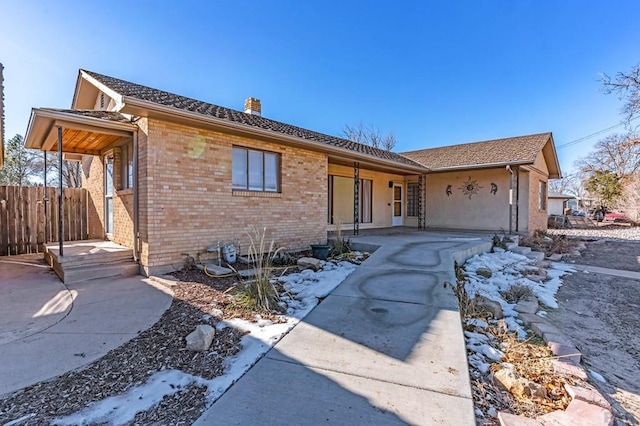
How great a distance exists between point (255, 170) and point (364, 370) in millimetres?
6324

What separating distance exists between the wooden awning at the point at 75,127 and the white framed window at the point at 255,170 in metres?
2.30

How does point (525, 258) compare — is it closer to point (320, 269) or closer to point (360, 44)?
point (320, 269)

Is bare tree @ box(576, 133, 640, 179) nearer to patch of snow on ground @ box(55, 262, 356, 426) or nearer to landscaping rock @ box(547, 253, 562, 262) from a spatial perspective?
landscaping rock @ box(547, 253, 562, 262)

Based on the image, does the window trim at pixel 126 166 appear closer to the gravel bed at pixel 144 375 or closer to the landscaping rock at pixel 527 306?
the gravel bed at pixel 144 375

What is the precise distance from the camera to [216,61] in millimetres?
11484

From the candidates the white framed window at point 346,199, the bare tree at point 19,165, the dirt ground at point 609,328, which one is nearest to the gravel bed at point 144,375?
the dirt ground at point 609,328

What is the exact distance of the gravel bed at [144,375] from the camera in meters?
2.25

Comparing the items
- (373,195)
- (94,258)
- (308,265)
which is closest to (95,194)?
(94,258)

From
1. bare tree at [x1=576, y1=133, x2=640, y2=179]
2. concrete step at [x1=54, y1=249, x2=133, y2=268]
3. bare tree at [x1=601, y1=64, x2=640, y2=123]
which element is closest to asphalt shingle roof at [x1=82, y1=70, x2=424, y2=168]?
concrete step at [x1=54, y1=249, x2=133, y2=268]

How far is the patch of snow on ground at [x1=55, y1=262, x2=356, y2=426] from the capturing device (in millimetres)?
2215

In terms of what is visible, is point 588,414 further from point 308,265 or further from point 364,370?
point 308,265

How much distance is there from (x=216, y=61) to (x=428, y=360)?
1209 cm

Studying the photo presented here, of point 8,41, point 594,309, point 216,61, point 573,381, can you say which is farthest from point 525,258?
point 8,41

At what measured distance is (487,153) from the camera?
1403cm
